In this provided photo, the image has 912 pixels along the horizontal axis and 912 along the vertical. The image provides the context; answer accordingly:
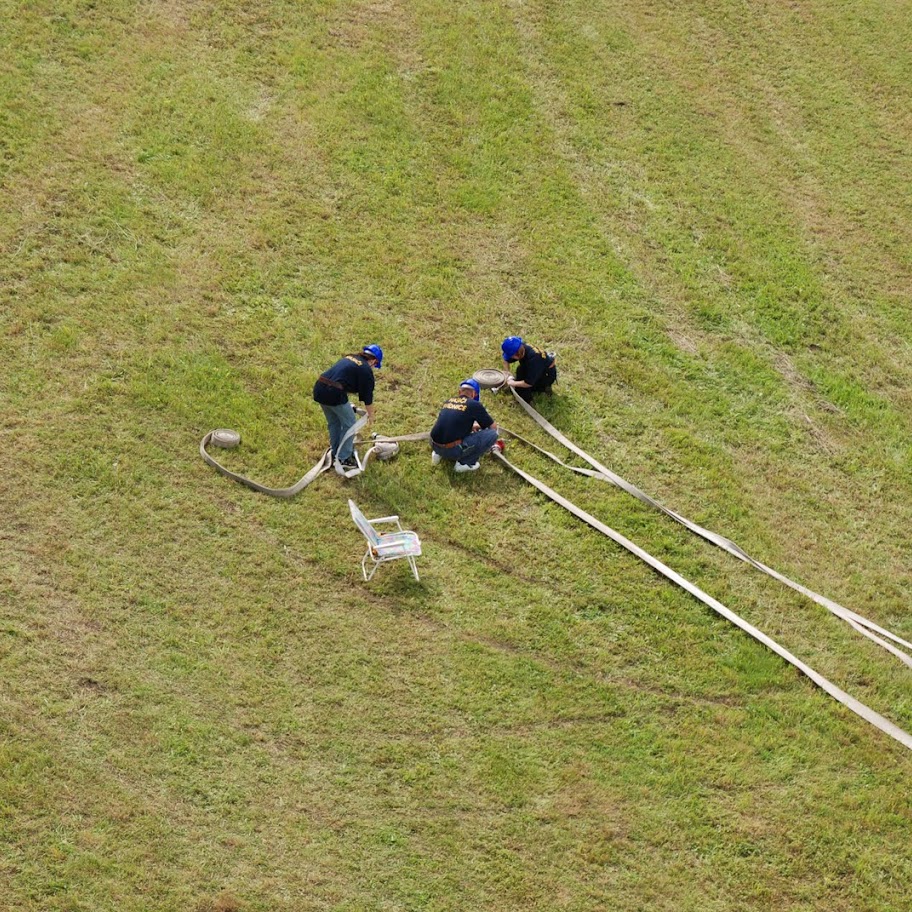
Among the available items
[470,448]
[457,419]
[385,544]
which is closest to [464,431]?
[457,419]

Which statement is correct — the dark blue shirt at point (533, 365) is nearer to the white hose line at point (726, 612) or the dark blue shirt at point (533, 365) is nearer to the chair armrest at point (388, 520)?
the white hose line at point (726, 612)

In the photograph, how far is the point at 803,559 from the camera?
13359mm

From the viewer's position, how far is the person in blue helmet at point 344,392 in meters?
12.8

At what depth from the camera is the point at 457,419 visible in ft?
43.4

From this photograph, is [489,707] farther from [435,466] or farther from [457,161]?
[457,161]

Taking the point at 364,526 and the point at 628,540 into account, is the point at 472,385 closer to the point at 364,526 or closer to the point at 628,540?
the point at 364,526

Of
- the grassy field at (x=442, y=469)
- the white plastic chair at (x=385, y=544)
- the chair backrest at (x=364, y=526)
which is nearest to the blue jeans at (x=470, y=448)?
the grassy field at (x=442, y=469)

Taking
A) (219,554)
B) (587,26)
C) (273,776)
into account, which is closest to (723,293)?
(587,26)

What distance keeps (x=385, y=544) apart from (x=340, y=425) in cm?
206

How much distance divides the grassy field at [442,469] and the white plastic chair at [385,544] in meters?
0.29

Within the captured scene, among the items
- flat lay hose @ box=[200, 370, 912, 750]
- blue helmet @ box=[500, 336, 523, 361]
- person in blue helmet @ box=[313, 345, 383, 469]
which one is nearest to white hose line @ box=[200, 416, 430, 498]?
flat lay hose @ box=[200, 370, 912, 750]

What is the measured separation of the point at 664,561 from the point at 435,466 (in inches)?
132

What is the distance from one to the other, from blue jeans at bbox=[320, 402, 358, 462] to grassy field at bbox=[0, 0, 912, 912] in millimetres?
549

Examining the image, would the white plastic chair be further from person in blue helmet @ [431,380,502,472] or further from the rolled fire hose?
the rolled fire hose
